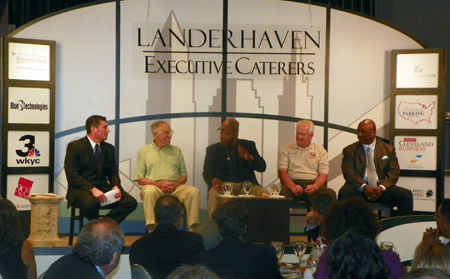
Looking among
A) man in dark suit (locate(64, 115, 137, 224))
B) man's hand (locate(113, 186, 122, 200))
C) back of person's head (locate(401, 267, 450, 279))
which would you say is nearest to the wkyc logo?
man in dark suit (locate(64, 115, 137, 224))

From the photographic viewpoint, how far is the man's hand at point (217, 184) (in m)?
6.82

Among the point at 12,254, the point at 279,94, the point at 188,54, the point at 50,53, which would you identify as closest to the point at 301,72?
the point at 279,94

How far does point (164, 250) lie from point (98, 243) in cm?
82

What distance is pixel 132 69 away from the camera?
764 cm

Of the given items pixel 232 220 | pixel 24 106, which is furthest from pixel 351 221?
pixel 24 106

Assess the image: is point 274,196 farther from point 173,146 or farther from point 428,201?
point 428,201

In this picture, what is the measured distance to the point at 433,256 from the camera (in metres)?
2.67

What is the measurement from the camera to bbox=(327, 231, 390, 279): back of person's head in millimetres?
2492

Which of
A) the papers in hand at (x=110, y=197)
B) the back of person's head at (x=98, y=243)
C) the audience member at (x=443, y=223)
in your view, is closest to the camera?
the back of person's head at (x=98, y=243)

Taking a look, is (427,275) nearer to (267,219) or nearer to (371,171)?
(267,219)

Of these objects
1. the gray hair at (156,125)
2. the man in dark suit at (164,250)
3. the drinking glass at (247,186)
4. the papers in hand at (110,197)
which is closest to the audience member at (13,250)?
the man in dark suit at (164,250)

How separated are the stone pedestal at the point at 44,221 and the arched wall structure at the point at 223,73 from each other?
1406mm

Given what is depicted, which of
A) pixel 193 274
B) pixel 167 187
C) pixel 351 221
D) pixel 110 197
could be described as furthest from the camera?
pixel 167 187

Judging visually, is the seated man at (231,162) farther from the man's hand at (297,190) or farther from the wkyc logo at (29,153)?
the wkyc logo at (29,153)
